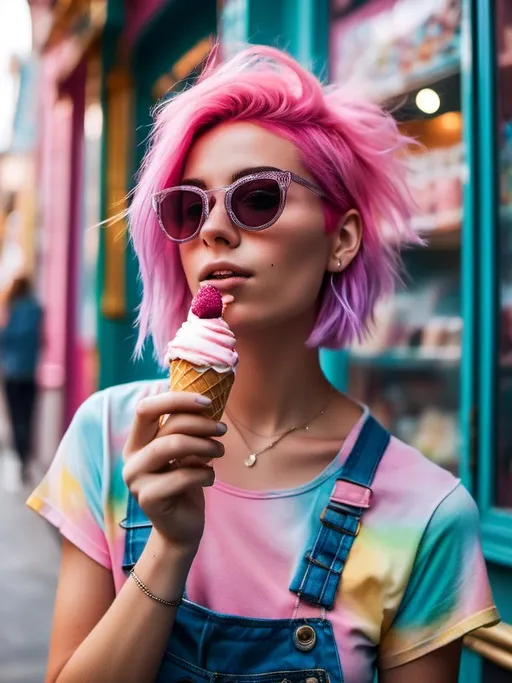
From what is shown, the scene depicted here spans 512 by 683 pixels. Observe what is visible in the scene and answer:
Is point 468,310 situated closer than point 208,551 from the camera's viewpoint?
No

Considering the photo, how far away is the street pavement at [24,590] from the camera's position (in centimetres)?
379

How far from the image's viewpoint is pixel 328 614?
1.47 metres

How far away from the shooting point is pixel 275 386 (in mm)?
1724

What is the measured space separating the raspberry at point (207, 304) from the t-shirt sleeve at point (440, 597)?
0.61 m

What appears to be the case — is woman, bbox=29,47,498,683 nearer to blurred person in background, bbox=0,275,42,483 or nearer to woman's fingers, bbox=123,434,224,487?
woman's fingers, bbox=123,434,224,487

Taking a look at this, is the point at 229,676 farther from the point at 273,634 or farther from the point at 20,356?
the point at 20,356

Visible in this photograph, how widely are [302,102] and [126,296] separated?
192 inches

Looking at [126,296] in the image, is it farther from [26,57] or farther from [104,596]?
[26,57]

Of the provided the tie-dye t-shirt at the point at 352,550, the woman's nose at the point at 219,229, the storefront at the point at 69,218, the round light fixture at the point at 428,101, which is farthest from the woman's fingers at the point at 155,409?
the storefront at the point at 69,218

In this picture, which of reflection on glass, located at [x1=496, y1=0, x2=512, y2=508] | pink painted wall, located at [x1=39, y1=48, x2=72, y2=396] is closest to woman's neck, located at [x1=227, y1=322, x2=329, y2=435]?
reflection on glass, located at [x1=496, y1=0, x2=512, y2=508]

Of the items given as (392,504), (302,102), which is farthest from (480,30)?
(392,504)

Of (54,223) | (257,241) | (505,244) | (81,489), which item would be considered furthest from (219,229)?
(54,223)

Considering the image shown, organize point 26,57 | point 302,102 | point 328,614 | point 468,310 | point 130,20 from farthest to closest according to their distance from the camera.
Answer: point 26,57 < point 130,20 < point 468,310 < point 302,102 < point 328,614

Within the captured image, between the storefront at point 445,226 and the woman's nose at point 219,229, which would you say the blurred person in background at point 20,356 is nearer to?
the storefront at point 445,226
